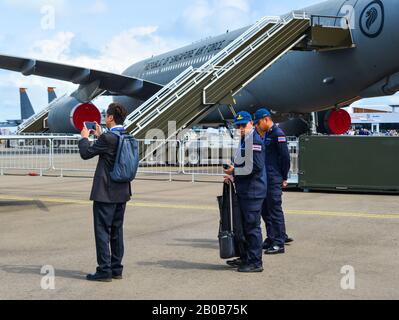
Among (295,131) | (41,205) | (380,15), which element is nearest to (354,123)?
(295,131)

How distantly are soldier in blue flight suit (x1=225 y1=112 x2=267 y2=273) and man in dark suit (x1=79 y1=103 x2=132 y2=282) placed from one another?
1.24 m

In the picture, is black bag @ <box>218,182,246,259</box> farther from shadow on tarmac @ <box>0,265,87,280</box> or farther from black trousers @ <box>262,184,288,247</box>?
shadow on tarmac @ <box>0,265,87,280</box>

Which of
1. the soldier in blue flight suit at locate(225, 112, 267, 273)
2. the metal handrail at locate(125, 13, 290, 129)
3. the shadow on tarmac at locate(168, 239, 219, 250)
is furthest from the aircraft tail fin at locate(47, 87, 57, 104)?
the soldier in blue flight suit at locate(225, 112, 267, 273)

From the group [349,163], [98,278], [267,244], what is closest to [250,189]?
[267,244]

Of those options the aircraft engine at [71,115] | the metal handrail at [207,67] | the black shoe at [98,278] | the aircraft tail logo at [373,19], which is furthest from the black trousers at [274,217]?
the aircraft engine at [71,115]

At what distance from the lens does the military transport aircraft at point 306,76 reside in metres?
16.1

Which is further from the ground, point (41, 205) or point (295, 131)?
point (295, 131)

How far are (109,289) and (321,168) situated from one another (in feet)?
28.5

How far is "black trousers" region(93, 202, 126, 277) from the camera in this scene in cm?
553

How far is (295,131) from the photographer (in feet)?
79.0

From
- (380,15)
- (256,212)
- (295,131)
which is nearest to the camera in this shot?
(256,212)

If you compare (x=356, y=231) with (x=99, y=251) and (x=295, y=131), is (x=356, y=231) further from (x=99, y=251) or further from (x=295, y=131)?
(x=295, y=131)
